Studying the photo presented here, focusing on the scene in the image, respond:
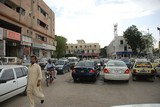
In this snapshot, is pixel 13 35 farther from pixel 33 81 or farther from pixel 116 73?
pixel 33 81

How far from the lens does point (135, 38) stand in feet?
210

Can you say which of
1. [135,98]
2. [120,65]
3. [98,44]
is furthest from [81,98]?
[98,44]

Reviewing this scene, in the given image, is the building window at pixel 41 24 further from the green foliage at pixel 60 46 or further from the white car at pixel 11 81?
the white car at pixel 11 81

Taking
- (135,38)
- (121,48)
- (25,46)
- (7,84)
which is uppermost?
(135,38)

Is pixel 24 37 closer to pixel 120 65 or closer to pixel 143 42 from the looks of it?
pixel 120 65

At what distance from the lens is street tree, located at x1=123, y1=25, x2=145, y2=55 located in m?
63.9

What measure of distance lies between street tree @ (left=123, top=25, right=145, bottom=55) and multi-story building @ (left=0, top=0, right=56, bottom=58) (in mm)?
30240

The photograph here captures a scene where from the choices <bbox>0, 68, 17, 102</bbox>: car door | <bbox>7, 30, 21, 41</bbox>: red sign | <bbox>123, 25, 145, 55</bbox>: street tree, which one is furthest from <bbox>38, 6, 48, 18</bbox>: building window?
<bbox>0, 68, 17, 102</bbox>: car door

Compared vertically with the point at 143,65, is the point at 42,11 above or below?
above

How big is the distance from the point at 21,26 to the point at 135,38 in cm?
4137

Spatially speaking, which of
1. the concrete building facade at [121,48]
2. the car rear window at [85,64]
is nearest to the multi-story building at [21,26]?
A: the car rear window at [85,64]

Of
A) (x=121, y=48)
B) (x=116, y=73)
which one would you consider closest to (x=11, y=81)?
(x=116, y=73)

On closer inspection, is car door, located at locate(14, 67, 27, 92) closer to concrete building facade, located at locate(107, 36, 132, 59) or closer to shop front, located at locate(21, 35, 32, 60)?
shop front, located at locate(21, 35, 32, 60)

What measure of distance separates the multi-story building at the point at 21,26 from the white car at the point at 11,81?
609 inches
